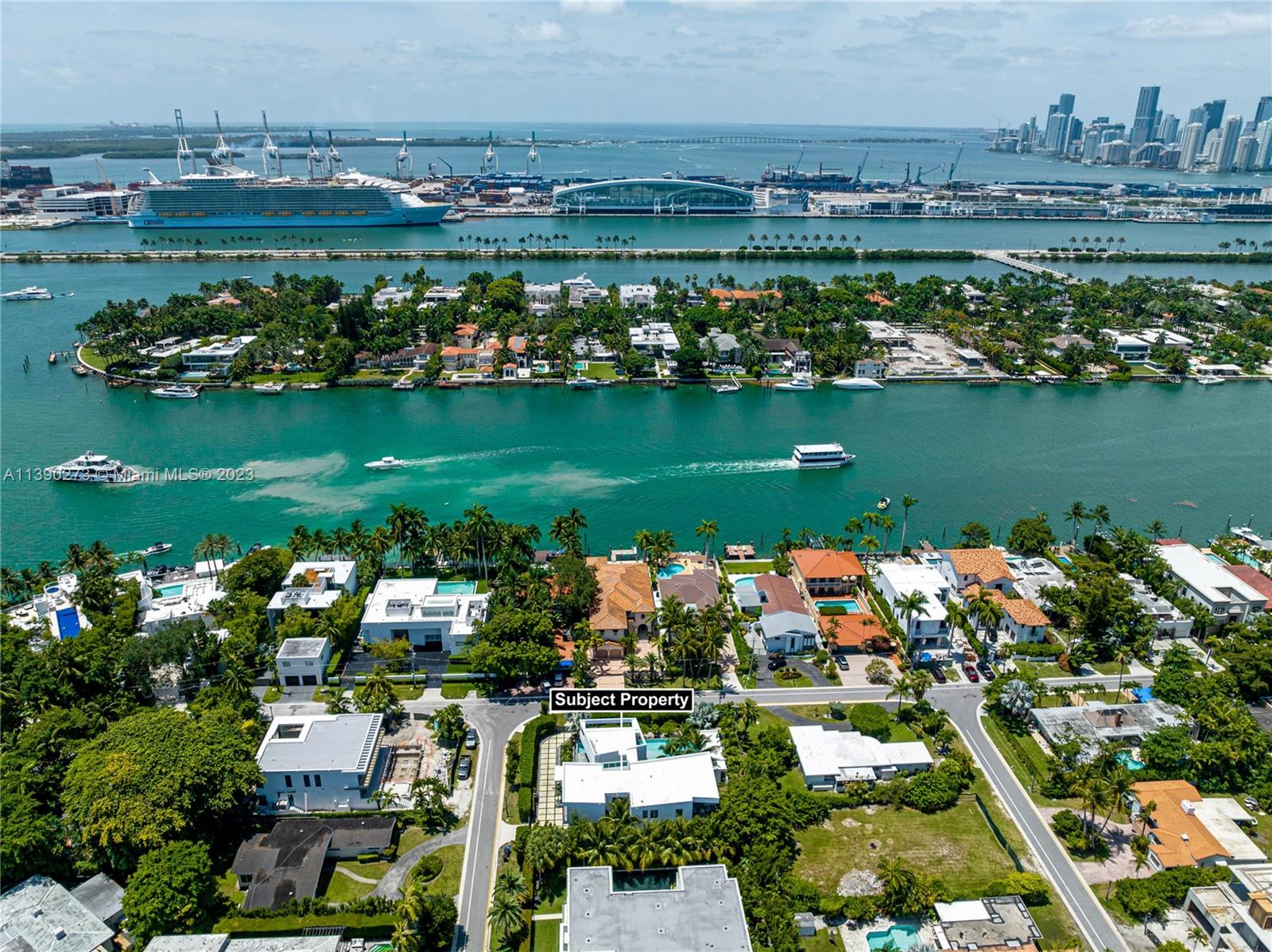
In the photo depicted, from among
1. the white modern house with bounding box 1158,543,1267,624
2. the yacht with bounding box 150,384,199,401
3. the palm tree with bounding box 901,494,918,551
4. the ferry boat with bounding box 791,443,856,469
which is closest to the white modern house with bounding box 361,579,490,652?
the palm tree with bounding box 901,494,918,551

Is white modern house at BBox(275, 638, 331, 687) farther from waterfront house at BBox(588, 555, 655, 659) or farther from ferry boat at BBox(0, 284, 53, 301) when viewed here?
ferry boat at BBox(0, 284, 53, 301)

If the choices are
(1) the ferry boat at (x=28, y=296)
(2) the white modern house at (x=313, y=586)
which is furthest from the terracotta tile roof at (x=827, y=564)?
(1) the ferry boat at (x=28, y=296)

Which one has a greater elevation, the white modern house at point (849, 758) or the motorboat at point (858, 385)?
the motorboat at point (858, 385)

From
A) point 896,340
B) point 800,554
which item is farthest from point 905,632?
point 896,340

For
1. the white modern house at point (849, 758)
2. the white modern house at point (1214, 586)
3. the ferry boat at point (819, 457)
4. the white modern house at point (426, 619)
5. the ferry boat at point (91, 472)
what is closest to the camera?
the white modern house at point (849, 758)

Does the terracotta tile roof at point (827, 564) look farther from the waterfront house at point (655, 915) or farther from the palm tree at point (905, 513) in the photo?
the waterfront house at point (655, 915)

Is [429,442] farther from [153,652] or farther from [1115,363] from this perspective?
[1115,363]

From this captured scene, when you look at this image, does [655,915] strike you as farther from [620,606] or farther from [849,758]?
[620,606]
